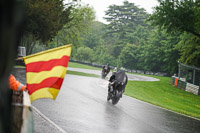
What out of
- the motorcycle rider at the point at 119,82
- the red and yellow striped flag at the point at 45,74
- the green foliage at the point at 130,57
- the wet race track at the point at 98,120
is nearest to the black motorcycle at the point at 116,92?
the motorcycle rider at the point at 119,82

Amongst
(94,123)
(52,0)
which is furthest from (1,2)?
(52,0)

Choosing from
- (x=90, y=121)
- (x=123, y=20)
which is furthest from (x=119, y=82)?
(x=123, y=20)

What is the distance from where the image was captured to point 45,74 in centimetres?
481

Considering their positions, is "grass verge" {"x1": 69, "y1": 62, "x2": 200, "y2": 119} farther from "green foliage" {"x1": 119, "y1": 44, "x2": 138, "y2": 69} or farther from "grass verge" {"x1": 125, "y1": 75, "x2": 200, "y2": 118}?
"green foliage" {"x1": 119, "y1": 44, "x2": 138, "y2": 69}

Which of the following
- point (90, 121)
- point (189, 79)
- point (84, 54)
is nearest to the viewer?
point (90, 121)

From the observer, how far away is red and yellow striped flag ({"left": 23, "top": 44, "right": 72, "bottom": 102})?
15.6 feet

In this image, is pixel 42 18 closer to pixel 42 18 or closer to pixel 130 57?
pixel 42 18

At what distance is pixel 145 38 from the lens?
7381 centimetres

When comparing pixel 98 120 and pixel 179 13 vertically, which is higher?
pixel 179 13

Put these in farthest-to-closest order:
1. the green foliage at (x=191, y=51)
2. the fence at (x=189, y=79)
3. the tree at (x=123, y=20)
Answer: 1. the tree at (x=123, y=20)
2. the green foliage at (x=191, y=51)
3. the fence at (x=189, y=79)

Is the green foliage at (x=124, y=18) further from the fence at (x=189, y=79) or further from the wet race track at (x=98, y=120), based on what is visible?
the wet race track at (x=98, y=120)

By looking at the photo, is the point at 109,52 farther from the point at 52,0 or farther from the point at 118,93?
the point at 118,93

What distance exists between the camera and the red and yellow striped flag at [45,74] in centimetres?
477

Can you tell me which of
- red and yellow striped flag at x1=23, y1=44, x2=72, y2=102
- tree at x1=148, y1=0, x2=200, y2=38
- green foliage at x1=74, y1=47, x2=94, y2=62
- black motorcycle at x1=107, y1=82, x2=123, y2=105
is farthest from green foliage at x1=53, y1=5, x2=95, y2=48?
red and yellow striped flag at x1=23, y1=44, x2=72, y2=102
